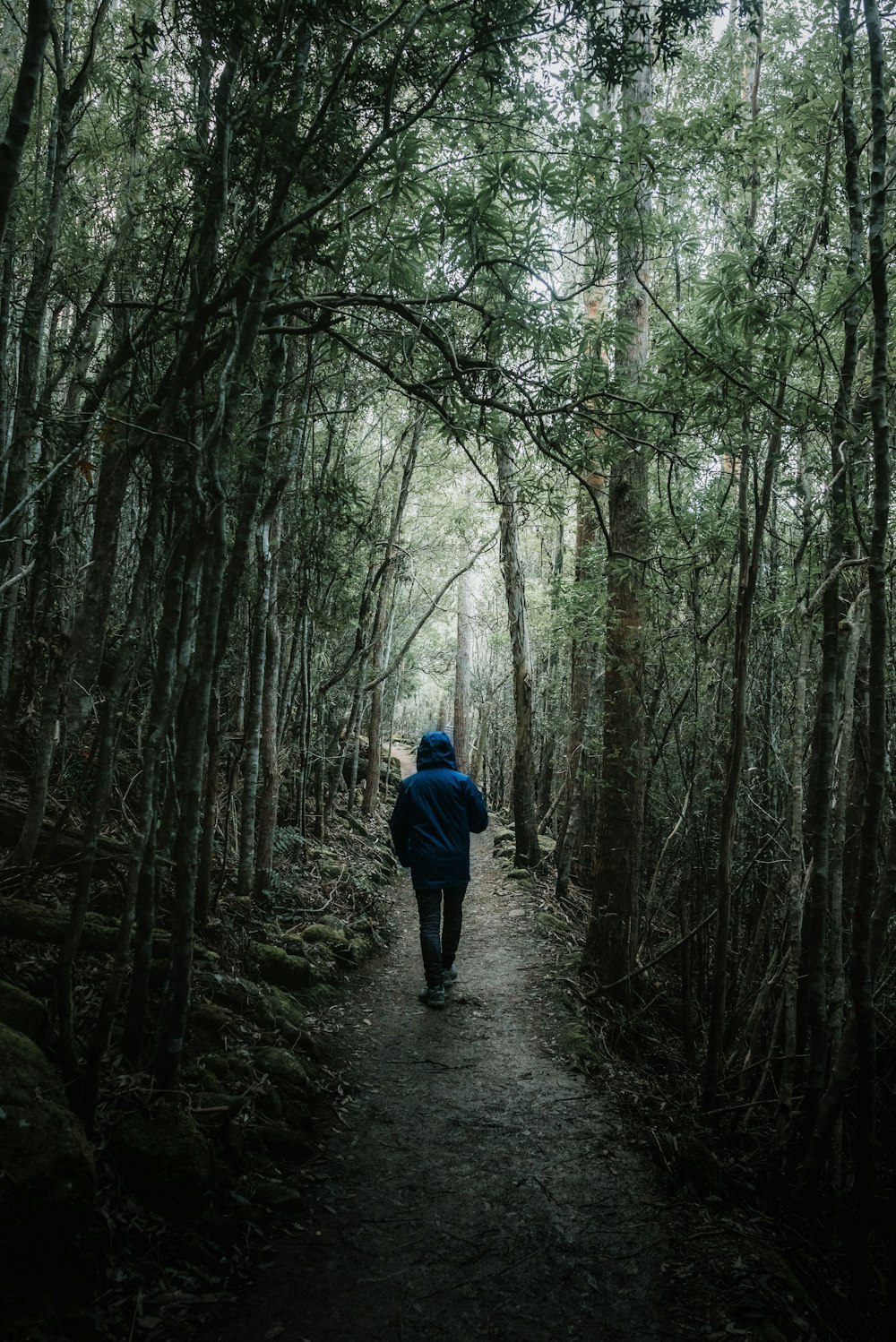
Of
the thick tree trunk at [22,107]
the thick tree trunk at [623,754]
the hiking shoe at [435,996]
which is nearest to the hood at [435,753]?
the thick tree trunk at [623,754]

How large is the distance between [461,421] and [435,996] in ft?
14.0

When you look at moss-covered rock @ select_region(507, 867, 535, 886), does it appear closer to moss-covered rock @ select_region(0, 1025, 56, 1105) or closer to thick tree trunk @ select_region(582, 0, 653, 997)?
thick tree trunk @ select_region(582, 0, 653, 997)

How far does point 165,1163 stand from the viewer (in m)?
2.66

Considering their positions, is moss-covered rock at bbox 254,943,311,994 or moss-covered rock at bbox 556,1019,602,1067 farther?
moss-covered rock at bbox 254,943,311,994

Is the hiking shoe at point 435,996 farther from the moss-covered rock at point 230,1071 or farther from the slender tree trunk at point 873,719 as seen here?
the slender tree trunk at point 873,719

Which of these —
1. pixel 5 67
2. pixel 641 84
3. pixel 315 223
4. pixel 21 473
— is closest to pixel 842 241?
pixel 641 84

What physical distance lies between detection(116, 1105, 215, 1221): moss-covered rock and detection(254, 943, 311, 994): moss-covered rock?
232 centimetres

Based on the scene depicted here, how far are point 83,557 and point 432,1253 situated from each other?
5.79 meters

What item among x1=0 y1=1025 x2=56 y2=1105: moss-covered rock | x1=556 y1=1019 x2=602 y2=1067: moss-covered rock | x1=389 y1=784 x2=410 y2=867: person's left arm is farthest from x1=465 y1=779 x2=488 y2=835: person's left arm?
x1=0 y1=1025 x2=56 y2=1105: moss-covered rock

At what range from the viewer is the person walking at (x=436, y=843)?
5.55 meters

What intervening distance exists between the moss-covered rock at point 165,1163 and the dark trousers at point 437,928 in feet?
8.93

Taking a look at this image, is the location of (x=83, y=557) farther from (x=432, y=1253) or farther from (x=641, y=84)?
(x=641, y=84)

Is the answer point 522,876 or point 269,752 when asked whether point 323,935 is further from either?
point 522,876

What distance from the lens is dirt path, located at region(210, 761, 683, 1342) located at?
8.07ft
